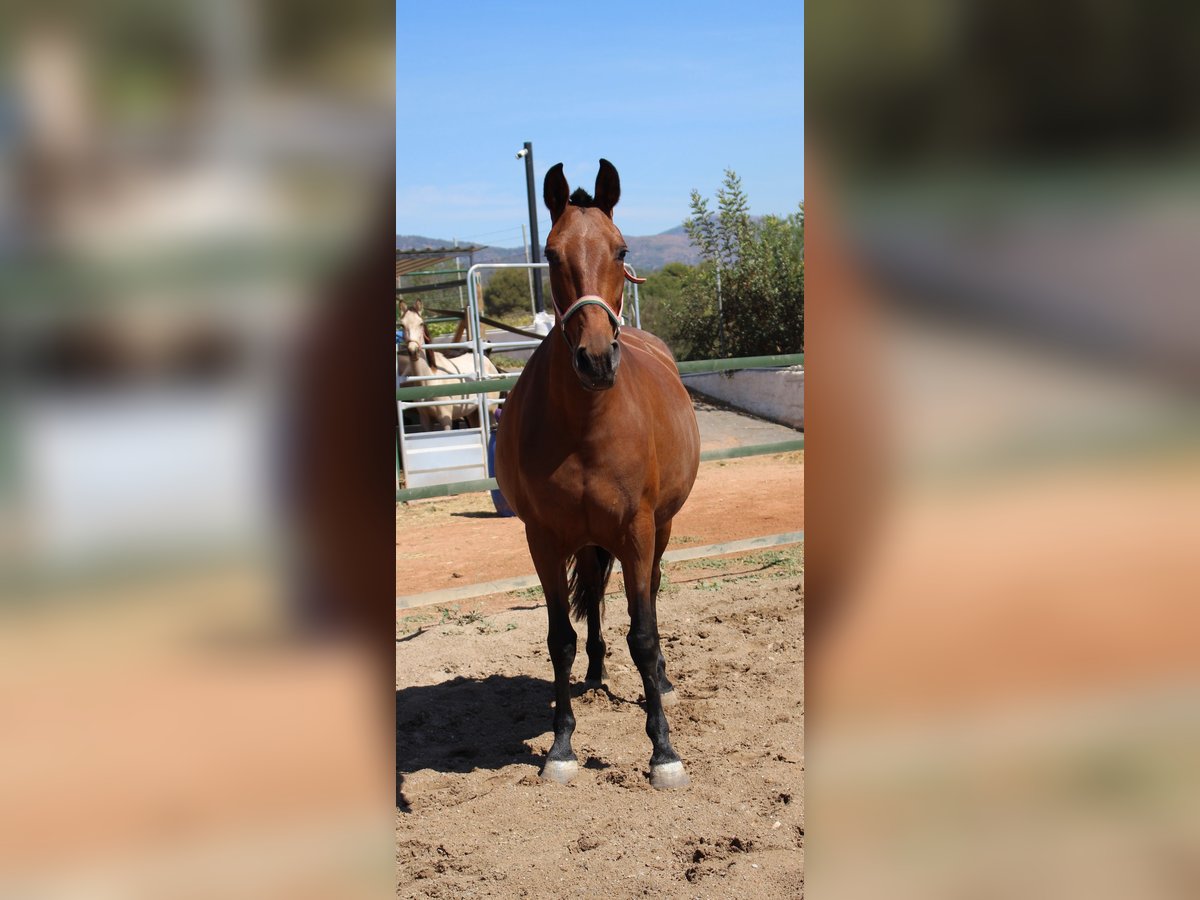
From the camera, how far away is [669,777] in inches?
130

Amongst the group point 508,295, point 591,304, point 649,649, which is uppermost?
point 508,295

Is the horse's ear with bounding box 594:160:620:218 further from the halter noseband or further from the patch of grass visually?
the patch of grass

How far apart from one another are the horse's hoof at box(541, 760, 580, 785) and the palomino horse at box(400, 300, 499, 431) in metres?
7.37

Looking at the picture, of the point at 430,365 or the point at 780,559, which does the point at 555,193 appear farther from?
the point at 430,365

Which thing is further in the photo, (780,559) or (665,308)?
(665,308)

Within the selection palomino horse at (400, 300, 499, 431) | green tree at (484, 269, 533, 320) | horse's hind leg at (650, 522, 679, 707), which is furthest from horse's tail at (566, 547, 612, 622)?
green tree at (484, 269, 533, 320)

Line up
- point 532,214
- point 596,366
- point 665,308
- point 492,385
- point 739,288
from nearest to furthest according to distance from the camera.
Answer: point 596,366 < point 492,385 < point 532,214 < point 739,288 < point 665,308

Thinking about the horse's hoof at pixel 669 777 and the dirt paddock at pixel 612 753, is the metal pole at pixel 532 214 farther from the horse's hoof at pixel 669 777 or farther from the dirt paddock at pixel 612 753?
the horse's hoof at pixel 669 777

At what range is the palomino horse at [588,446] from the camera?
304cm

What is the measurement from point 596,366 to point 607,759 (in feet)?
5.21
